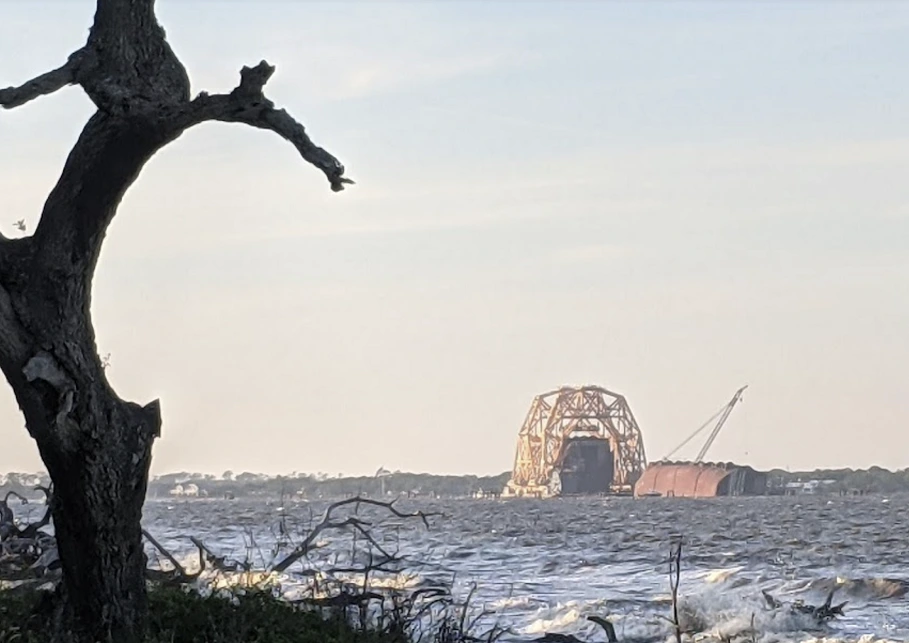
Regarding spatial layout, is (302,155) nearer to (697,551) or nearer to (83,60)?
(83,60)

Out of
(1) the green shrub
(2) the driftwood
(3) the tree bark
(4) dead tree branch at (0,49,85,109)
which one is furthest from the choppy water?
(4) dead tree branch at (0,49,85,109)

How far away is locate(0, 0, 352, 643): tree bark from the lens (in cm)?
856

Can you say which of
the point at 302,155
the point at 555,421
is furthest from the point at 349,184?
the point at 555,421

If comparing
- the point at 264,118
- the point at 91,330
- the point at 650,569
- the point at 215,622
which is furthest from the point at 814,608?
the point at 264,118

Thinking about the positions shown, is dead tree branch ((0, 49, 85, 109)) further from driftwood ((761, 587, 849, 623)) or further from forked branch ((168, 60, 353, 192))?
driftwood ((761, 587, 849, 623))

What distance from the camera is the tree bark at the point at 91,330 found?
28.1 feet

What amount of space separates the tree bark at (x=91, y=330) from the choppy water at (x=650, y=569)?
11.4ft

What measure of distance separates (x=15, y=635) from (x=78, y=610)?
53 cm

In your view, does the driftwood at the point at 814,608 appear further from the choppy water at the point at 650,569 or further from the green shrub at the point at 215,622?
the green shrub at the point at 215,622

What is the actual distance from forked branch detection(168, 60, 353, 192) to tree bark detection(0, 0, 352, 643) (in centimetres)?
33

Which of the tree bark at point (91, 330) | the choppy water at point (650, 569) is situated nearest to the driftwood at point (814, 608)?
the choppy water at point (650, 569)

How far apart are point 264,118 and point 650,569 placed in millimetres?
25002

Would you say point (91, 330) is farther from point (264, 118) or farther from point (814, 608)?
point (814, 608)

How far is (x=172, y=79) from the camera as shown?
8.78 meters
